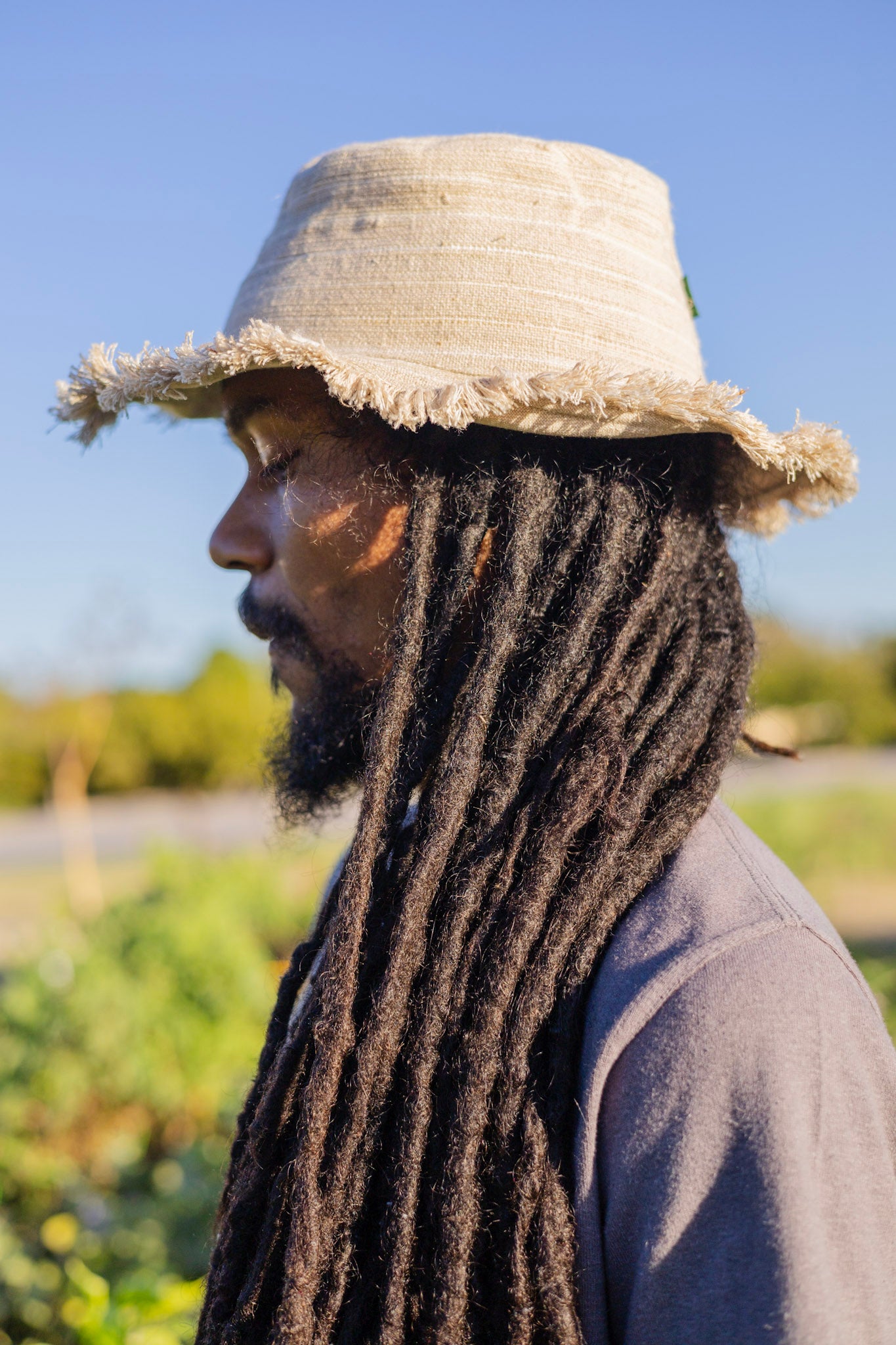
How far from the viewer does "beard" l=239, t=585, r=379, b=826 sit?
188 centimetres

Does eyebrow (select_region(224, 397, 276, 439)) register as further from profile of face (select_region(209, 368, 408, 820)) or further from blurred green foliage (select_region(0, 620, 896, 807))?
blurred green foliage (select_region(0, 620, 896, 807))

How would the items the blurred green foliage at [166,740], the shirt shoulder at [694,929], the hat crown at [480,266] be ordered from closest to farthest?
the shirt shoulder at [694,929]
the hat crown at [480,266]
the blurred green foliage at [166,740]

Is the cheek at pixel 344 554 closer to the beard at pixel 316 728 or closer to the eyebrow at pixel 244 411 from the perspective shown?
the beard at pixel 316 728

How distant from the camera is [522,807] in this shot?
4.66ft

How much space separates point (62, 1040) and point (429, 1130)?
409cm

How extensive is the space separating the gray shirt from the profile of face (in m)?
0.79

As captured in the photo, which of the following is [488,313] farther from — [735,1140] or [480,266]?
[735,1140]

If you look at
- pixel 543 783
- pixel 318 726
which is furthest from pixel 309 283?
pixel 543 783

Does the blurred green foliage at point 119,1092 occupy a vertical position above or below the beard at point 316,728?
below

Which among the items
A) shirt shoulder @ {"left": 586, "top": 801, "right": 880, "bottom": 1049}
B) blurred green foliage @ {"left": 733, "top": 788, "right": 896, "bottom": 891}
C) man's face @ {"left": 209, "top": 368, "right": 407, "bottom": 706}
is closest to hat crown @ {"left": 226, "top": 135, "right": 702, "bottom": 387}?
man's face @ {"left": 209, "top": 368, "right": 407, "bottom": 706}

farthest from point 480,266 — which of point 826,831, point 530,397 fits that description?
point 826,831

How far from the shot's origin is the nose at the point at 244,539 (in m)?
1.92

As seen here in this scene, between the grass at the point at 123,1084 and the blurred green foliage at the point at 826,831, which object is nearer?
the grass at the point at 123,1084

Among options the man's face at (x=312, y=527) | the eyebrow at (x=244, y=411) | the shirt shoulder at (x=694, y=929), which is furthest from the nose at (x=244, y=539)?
the shirt shoulder at (x=694, y=929)
